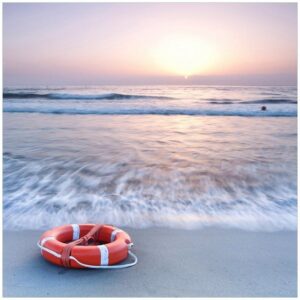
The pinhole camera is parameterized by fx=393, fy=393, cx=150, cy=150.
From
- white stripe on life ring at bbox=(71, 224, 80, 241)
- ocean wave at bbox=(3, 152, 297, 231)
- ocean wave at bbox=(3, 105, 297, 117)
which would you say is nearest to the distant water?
ocean wave at bbox=(3, 152, 297, 231)

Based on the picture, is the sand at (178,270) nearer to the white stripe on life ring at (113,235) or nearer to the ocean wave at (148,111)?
the white stripe on life ring at (113,235)

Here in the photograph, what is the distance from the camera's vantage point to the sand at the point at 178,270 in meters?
2.27

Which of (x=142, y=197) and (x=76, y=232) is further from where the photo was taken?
(x=142, y=197)

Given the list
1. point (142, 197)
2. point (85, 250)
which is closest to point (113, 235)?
point (85, 250)

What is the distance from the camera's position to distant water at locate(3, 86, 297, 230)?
351 centimetres

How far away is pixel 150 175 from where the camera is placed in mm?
4828

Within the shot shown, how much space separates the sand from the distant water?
269 mm

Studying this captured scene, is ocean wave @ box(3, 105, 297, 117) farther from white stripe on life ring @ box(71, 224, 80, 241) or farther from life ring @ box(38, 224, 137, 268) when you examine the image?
life ring @ box(38, 224, 137, 268)

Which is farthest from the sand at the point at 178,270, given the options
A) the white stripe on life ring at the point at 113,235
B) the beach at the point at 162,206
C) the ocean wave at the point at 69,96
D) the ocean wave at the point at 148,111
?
the ocean wave at the point at 69,96

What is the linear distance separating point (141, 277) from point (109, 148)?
4.37m

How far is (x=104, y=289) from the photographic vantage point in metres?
2.26

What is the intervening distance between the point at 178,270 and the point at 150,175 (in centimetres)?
237

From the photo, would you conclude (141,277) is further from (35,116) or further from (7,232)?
(35,116)

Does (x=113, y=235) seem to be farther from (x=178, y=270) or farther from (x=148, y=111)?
(x=148, y=111)
